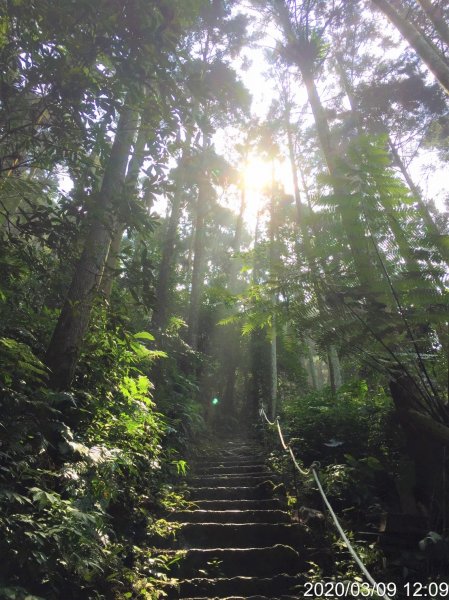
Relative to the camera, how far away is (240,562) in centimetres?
394

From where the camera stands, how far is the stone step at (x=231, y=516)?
4688 mm

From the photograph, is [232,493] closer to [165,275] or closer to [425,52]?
[425,52]

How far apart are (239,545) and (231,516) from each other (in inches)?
20.5

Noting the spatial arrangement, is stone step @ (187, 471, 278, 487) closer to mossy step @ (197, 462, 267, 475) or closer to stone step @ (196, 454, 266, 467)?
mossy step @ (197, 462, 267, 475)

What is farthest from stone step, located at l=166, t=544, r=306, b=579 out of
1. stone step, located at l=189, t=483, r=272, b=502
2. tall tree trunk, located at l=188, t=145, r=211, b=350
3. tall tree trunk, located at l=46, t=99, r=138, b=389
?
tall tree trunk, located at l=188, t=145, r=211, b=350

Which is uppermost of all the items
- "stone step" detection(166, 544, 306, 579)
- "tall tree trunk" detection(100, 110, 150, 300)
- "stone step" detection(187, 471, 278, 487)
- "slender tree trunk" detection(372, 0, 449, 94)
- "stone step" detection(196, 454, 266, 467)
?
"slender tree trunk" detection(372, 0, 449, 94)

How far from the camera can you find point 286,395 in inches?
695

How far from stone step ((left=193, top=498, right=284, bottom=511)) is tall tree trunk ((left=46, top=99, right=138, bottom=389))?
2.76 m

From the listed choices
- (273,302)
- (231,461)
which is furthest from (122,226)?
(231,461)

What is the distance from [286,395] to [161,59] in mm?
16166

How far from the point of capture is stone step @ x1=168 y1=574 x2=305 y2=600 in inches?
138

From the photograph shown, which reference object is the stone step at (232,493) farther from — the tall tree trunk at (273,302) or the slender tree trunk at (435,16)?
the slender tree trunk at (435,16)

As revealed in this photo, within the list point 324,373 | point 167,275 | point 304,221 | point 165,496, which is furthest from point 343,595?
point 324,373

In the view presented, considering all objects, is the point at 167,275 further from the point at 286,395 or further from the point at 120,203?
the point at 286,395
